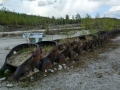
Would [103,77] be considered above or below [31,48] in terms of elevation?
below

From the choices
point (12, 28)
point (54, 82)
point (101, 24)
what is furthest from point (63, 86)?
point (12, 28)

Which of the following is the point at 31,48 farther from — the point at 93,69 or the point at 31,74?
the point at 93,69

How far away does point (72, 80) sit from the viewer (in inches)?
119

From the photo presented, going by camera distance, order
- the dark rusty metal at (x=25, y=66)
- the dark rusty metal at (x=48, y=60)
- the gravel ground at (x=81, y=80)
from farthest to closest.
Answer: the dark rusty metal at (x=48, y=60) < the dark rusty metal at (x=25, y=66) < the gravel ground at (x=81, y=80)

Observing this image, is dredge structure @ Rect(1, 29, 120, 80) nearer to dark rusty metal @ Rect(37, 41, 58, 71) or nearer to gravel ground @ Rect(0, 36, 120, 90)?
dark rusty metal @ Rect(37, 41, 58, 71)

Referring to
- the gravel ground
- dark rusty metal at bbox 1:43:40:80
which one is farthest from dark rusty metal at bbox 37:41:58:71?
the gravel ground

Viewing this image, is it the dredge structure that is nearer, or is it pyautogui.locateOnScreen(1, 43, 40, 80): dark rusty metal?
pyautogui.locateOnScreen(1, 43, 40, 80): dark rusty metal

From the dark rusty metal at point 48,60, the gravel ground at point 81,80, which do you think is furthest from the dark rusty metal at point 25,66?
the gravel ground at point 81,80

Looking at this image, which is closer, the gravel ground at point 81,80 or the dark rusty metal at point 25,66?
the gravel ground at point 81,80

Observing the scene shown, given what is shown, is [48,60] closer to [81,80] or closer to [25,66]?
[25,66]

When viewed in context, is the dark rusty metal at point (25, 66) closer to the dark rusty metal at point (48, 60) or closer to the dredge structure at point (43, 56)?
the dredge structure at point (43, 56)

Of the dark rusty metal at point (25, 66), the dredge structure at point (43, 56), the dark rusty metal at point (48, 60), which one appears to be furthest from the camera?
the dark rusty metal at point (48, 60)

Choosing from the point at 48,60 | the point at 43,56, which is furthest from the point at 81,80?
the point at 43,56

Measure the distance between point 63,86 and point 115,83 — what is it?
35.0 inches
